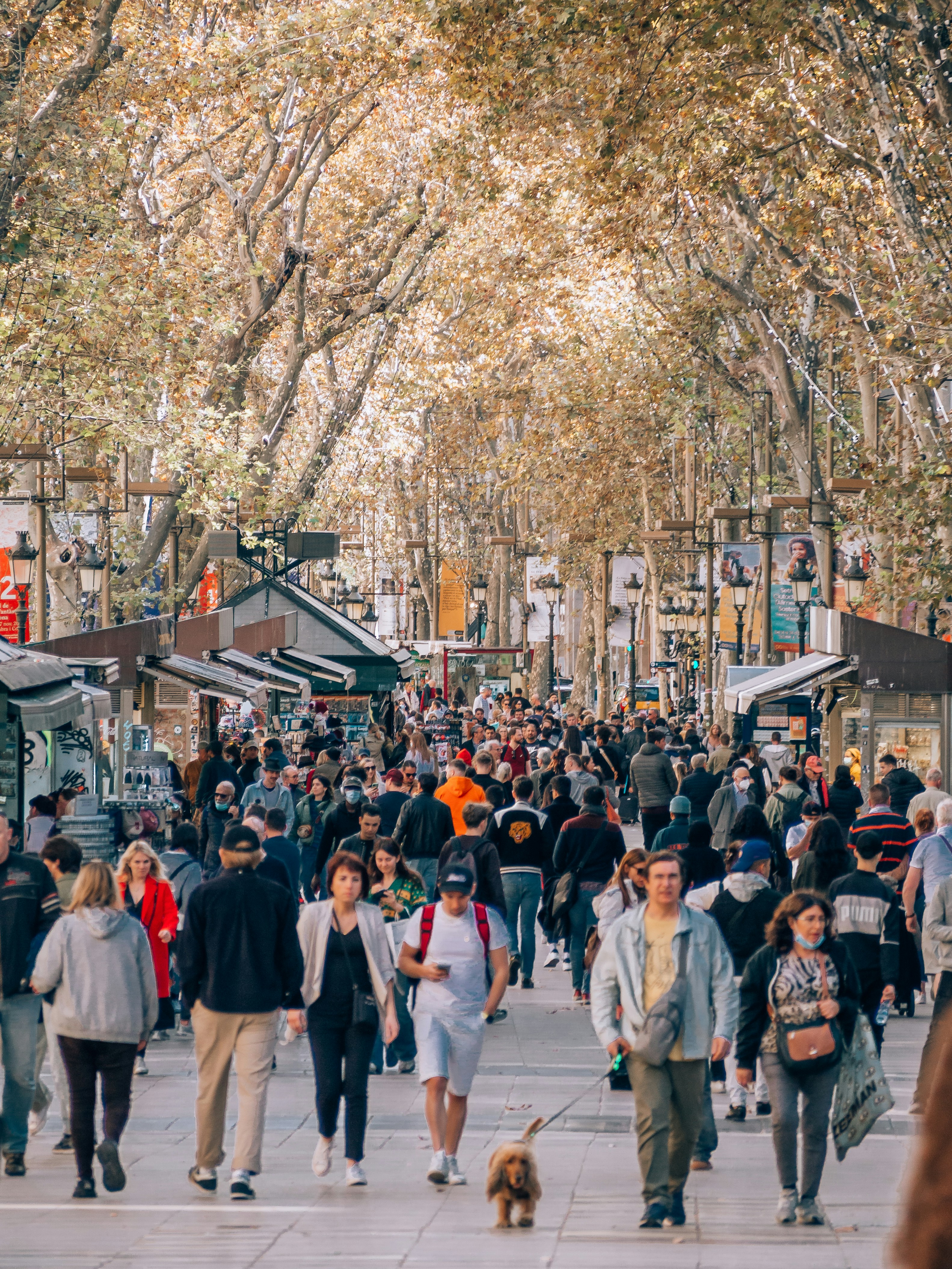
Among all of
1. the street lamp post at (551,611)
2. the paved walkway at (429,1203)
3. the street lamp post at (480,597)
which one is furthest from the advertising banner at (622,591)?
the paved walkway at (429,1203)

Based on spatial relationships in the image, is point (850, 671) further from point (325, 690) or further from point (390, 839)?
point (325, 690)

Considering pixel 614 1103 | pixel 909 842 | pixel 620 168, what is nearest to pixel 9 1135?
pixel 614 1103

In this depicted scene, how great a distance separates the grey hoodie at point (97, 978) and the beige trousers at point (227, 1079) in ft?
0.88

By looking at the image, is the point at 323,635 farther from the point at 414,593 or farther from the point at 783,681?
the point at 414,593

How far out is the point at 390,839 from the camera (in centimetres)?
1094

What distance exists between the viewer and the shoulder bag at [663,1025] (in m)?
7.00

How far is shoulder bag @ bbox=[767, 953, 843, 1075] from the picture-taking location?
7.11m

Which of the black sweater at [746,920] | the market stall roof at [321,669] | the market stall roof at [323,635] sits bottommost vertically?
the black sweater at [746,920]

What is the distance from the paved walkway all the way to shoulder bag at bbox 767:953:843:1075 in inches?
24.5

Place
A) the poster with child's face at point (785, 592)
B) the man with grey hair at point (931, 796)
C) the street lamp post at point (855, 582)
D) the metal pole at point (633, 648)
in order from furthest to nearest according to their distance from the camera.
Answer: the metal pole at point (633, 648) → the poster with child's face at point (785, 592) → the street lamp post at point (855, 582) → the man with grey hair at point (931, 796)

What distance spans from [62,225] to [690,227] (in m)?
12.6

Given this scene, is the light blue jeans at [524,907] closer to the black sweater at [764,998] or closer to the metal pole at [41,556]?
the black sweater at [764,998]

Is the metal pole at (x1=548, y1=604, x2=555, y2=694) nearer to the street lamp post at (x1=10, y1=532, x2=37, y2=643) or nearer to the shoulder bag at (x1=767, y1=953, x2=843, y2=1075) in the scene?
the street lamp post at (x1=10, y1=532, x2=37, y2=643)

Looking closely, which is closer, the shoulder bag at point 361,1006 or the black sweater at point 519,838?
the shoulder bag at point 361,1006
